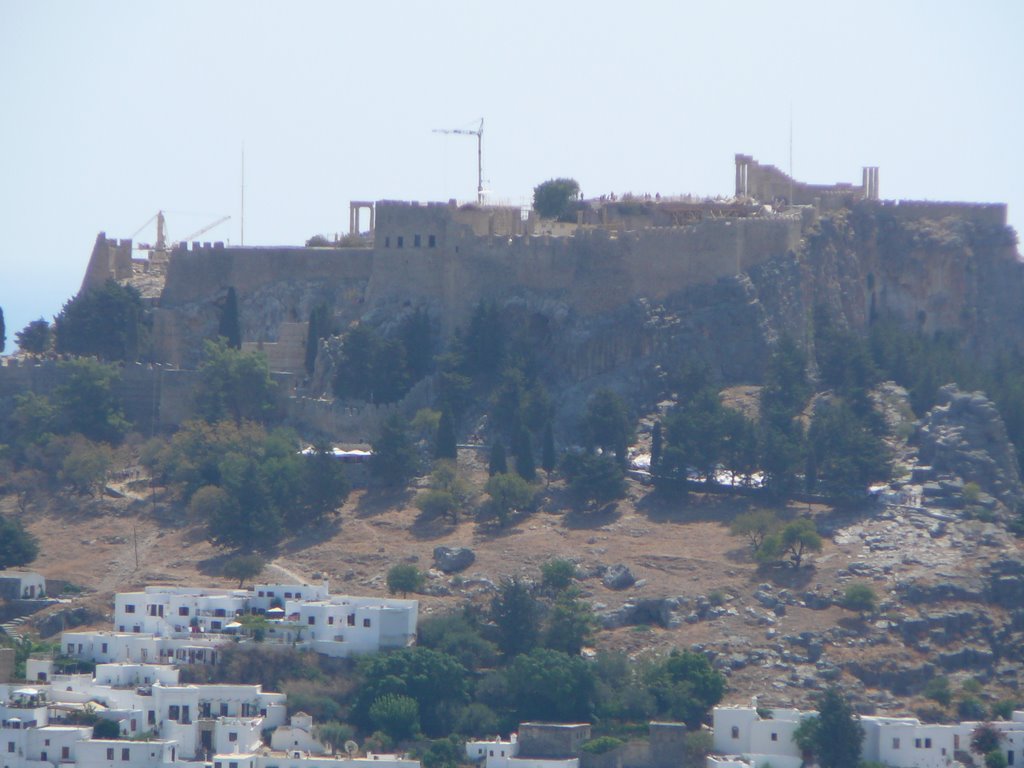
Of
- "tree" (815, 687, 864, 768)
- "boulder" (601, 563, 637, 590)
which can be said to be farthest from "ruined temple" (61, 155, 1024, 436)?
"tree" (815, 687, 864, 768)

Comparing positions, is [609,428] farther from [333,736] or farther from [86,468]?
[333,736]

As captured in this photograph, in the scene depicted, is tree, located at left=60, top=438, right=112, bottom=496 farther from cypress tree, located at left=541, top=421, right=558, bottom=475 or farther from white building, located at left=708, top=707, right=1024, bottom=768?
white building, located at left=708, top=707, right=1024, bottom=768

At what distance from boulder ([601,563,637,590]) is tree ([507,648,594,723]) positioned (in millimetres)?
4224

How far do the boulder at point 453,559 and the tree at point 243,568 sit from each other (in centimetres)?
408

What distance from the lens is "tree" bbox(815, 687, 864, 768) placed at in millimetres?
60812

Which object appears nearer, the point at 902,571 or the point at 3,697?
the point at 3,697

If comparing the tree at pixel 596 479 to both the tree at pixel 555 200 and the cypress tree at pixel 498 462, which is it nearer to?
the cypress tree at pixel 498 462

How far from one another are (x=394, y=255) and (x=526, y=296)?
13.6 feet

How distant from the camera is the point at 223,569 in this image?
229ft

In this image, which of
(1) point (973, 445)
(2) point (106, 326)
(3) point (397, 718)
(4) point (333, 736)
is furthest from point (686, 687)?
(2) point (106, 326)

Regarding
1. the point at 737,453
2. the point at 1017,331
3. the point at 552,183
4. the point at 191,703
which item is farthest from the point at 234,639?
the point at 1017,331

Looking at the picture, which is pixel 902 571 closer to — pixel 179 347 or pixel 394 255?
pixel 394 255

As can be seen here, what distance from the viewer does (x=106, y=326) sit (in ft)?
264

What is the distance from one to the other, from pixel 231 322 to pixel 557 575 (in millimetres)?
17362
